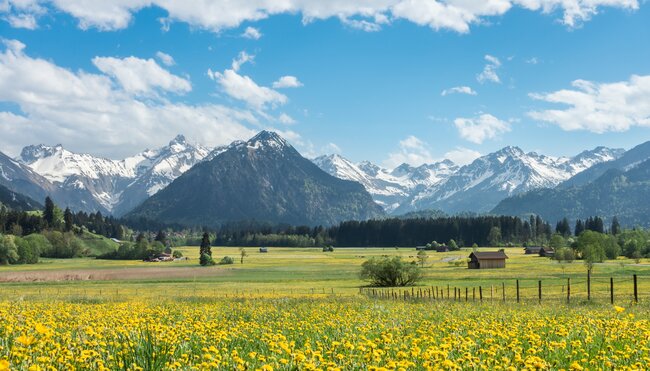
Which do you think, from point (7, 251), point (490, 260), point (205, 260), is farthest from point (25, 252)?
point (490, 260)

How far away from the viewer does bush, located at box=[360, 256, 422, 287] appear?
7806cm

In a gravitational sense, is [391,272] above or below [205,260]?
above

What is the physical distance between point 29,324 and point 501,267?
121m

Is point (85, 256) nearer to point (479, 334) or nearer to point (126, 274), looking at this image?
point (126, 274)

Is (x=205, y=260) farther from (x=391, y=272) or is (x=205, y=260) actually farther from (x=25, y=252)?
(x=391, y=272)

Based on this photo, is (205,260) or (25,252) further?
(25,252)

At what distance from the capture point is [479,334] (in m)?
12.6

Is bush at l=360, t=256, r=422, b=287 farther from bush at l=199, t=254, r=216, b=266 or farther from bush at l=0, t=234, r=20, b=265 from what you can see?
bush at l=0, t=234, r=20, b=265

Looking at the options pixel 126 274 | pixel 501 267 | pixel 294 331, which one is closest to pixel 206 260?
pixel 126 274

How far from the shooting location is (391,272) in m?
78.4

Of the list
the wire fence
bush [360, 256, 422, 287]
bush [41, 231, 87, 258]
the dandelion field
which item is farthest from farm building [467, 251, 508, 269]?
bush [41, 231, 87, 258]

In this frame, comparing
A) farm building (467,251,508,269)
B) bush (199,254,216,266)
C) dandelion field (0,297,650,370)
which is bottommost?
bush (199,254,216,266)

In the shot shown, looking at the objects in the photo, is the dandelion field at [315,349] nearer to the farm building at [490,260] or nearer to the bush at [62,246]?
the farm building at [490,260]

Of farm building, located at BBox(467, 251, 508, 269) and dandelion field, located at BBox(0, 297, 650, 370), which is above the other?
dandelion field, located at BBox(0, 297, 650, 370)
